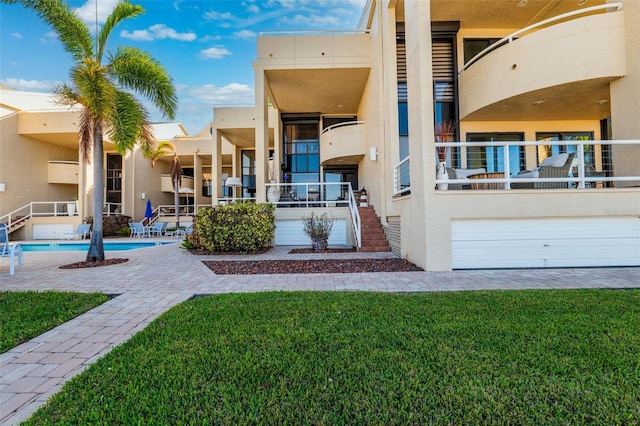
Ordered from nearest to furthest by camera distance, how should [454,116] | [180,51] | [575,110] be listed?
[575,110]
[454,116]
[180,51]

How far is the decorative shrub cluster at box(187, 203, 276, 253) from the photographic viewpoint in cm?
1005

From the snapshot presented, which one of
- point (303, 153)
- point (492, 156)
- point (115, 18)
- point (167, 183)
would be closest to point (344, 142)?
point (303, 153)

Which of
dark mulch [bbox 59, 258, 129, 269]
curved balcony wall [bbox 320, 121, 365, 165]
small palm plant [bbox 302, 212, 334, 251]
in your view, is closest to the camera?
dark mulch [bbox 59, 258, 129, 269]

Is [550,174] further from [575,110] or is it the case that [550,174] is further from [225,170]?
[225,170]

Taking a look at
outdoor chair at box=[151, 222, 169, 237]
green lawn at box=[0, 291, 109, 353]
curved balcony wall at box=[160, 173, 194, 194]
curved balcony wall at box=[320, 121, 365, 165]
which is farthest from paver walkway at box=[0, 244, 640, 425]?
curved balcony wall at box=[160, 173, 194, 194]

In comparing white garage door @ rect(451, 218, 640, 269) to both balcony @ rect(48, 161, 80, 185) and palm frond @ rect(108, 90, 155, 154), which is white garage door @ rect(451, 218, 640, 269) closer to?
palm frond @ rect(108, 90, 155, 154)

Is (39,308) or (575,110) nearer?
(39,308)

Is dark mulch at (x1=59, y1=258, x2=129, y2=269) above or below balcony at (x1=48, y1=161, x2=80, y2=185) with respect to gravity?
below

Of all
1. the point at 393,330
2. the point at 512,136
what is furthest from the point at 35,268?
the point at 512,136

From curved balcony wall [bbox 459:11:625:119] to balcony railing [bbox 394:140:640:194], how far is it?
5.58ft

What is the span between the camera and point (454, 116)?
1120 centimetres

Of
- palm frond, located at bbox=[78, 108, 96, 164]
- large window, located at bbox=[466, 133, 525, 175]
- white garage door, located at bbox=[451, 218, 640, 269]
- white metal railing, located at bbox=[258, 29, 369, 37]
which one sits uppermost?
white metal railing, located at bbox=[258, 29, 369, 37]

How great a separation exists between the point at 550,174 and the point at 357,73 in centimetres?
831

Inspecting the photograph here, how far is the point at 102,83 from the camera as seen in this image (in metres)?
7.96
